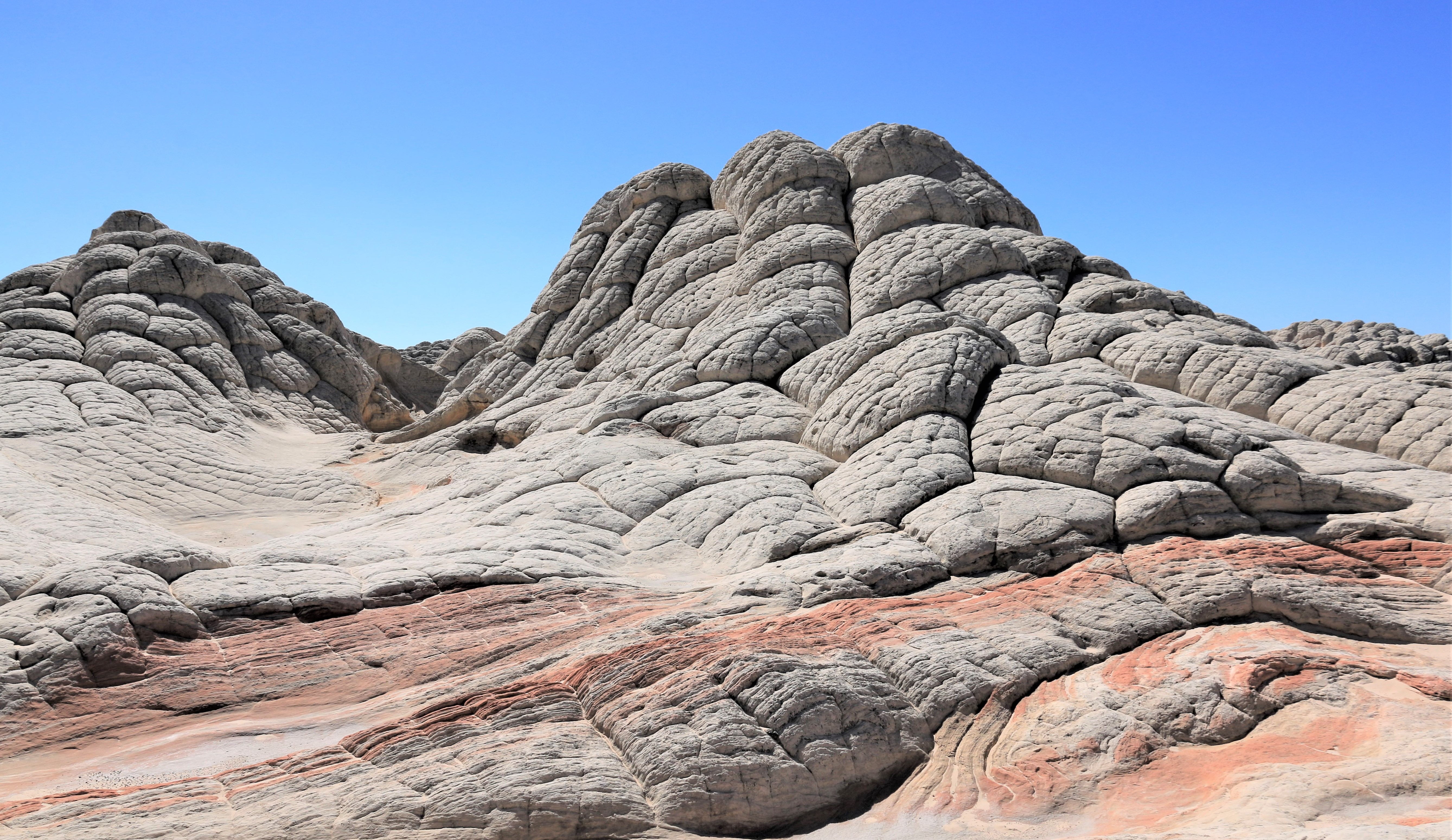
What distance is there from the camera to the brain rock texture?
807 centimetres

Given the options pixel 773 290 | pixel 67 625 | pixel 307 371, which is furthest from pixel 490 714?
pixel 307 371

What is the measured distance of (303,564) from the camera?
12.7 metres

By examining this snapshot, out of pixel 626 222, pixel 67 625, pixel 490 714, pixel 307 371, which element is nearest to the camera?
pixel 490 714

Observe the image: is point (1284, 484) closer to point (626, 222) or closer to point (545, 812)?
point (545, 812)

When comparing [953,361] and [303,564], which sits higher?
[953,361]

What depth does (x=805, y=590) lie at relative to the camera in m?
11.4

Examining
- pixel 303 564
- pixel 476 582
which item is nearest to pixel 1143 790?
pixel 476 582

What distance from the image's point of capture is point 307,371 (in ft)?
102

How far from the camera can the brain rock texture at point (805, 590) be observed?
8.07 m

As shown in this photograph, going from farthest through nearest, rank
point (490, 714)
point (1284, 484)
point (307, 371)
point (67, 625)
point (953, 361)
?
point (307, 371)
point (953, 361)
point (1284, 484)
point (67, 625)
point (490, 714)

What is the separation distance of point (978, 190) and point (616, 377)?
1072 cm

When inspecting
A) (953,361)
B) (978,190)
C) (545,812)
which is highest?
(978,190)

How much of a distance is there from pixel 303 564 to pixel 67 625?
2937 millimetres

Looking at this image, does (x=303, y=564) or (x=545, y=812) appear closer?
(x=545, y=812)
